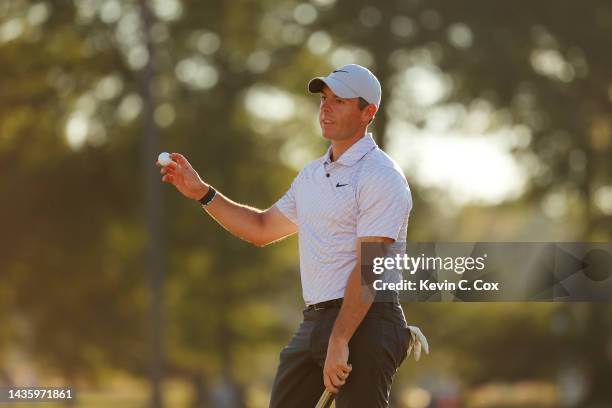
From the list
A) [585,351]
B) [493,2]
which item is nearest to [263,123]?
[493,2]

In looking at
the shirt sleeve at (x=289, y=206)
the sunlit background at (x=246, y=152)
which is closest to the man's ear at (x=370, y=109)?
the shirt sleeve at (x=289, y=206)

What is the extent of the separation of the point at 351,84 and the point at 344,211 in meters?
A: 0.55

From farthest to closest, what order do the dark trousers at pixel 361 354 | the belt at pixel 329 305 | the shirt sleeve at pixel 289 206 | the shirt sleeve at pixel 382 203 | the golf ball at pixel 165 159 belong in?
1. the shirt sleeve at pixel 289 206
2. the golf ball at pixel 165 159
3. the belt at pixel 329 305
4. the dark trousers at pixel 361 354
5. the shirt sleeve at pixel 382 203

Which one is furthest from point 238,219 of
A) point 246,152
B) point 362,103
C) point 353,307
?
point 246,152

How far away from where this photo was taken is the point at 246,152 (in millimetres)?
29953

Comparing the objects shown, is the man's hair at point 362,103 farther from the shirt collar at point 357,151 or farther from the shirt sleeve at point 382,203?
the shirt sleeve at point 382,203

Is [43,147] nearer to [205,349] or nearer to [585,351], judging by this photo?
[205,349]

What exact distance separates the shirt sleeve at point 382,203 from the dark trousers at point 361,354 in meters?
0.33

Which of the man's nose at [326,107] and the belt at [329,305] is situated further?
the man's nose at [326,107]

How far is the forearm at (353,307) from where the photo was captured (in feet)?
17.6

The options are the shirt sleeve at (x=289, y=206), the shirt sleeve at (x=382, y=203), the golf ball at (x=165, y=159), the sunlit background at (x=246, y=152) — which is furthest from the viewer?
the sunlit background at (x=246, y=152)

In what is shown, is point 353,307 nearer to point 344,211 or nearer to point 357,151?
point 344,211

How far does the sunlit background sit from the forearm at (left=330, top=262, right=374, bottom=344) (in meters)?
19.4

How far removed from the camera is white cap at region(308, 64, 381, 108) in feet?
18.5
